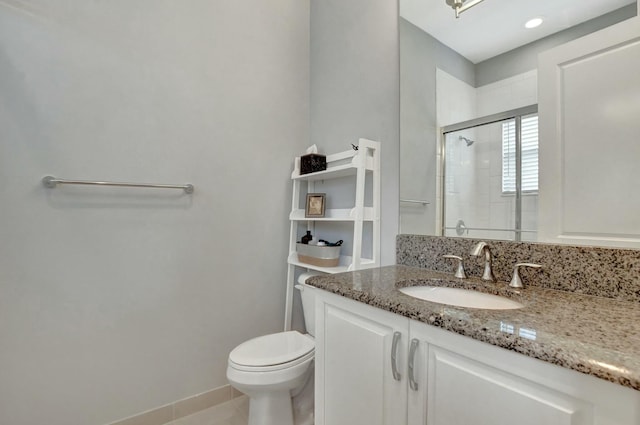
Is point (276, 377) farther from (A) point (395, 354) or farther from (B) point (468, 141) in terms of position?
(B) point (468, 141)

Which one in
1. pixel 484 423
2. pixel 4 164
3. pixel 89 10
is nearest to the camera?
pixel 484 423

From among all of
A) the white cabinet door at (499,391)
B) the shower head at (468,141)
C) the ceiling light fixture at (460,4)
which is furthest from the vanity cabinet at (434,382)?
the ceiling light fixture at (460,4)

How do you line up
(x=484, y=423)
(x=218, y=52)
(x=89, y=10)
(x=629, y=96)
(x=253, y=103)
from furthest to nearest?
1. (x=253, y=103)
2. (x=218, y=52)
3. (x=89, y=10)
4. (x=629, y=96)
5. (x=484, y=423)

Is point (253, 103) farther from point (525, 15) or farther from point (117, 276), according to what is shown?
point (525, 15)

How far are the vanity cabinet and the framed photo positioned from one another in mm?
726

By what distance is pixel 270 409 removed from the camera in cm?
138

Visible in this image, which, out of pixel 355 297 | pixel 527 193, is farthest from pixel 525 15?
pixel 355 297

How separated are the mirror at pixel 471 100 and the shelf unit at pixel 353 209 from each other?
154 mm

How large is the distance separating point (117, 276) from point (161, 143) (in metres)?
0.70

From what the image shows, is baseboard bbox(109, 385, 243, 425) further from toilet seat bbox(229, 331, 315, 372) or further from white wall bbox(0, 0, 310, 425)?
toilet seat bbox(229, 331, 315, 372)

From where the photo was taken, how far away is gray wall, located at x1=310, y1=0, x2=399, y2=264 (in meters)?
1.56

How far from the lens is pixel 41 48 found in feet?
4.32

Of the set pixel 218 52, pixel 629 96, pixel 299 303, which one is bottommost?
pixel 299 303

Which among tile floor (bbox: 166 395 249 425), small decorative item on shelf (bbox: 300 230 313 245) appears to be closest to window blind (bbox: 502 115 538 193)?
small decorative item on shelf (bbox: 300 230 313 245)
